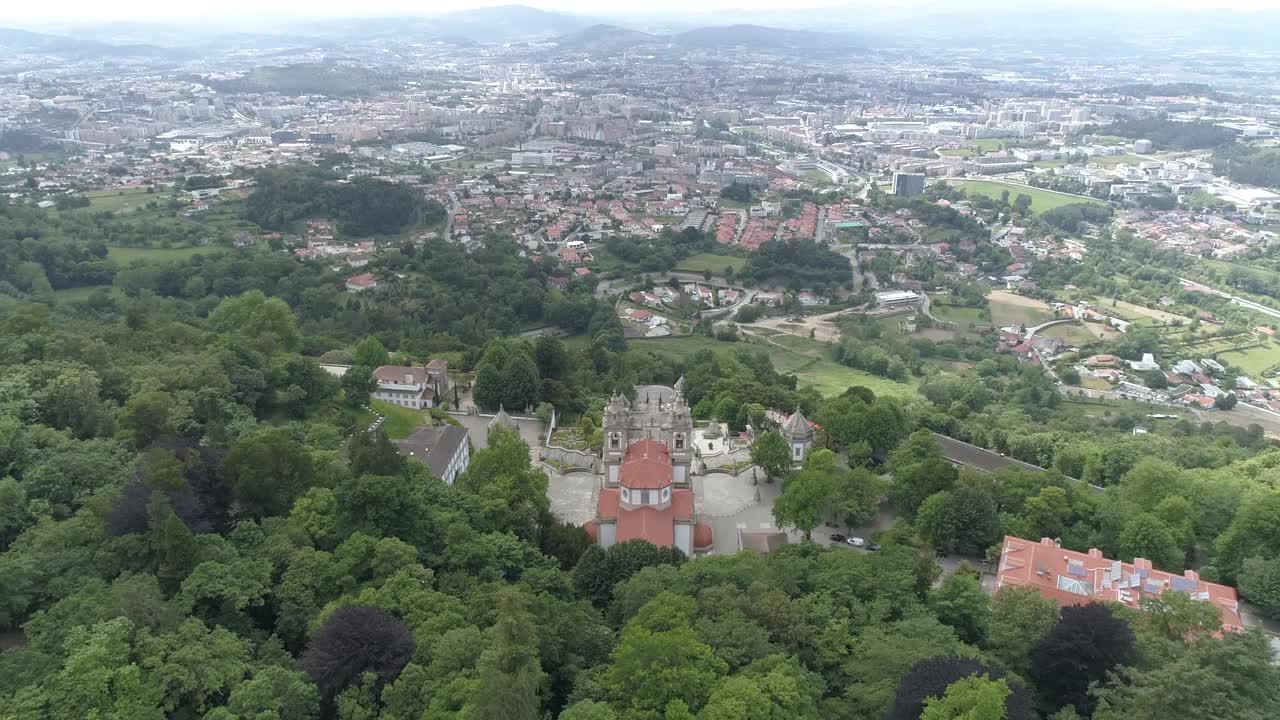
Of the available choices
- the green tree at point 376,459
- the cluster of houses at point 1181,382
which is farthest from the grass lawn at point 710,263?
the green tree at point 376,459

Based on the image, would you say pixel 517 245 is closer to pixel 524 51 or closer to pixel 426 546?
pixel 426 546

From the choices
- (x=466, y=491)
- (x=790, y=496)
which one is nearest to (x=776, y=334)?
(x=790, y=496)

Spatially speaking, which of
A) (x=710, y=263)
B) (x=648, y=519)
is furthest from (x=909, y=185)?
(x=648, y=519)

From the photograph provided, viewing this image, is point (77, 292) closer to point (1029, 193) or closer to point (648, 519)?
point (648, 519)

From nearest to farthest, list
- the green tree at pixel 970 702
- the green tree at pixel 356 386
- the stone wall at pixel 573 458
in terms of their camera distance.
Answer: the green tree at pixel 970 702
the stone wall at pixel 573 458
the green tree at pixel 356 386

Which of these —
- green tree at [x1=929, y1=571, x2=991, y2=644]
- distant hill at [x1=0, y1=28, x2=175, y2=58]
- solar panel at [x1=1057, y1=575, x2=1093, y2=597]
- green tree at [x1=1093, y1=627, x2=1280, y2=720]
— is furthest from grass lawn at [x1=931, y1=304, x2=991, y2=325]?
distant hill at [x1=0, y1=28, x2=175, y2=58]

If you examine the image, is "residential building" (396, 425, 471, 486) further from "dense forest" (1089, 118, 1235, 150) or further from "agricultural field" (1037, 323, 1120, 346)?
"dense forest" (1089, 118, 1235, 150)

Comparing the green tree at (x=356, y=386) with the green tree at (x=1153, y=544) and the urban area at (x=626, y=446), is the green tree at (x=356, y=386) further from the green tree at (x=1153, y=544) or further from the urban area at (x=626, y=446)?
the green tree at (x=1153, y=544)
